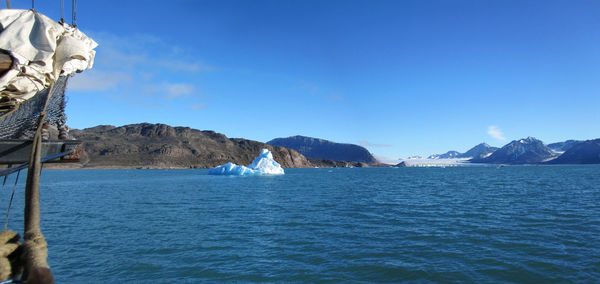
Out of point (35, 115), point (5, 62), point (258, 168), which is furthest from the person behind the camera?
point (258, 168)

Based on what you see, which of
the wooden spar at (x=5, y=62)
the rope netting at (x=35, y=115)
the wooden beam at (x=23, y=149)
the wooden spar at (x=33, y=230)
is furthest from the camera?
the rope netting at (x=35, y=115)

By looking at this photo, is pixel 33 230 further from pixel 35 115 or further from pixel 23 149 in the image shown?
pixel 35 115

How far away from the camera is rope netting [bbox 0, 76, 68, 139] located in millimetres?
8234

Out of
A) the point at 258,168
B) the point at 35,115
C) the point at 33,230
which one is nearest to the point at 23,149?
the point at 35,115

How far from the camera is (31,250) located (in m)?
4.57

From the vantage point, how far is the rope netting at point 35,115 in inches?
324

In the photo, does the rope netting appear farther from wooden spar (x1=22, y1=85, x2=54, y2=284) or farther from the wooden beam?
wooden spar (x1=22, y1=85, x2=54, y2=284)

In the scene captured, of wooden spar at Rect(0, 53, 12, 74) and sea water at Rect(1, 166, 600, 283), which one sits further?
sea water at Rect(1, 166, 600, 283)

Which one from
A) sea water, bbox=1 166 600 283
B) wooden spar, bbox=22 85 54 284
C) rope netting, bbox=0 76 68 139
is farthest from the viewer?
sea water, bbox=1 166 600 283

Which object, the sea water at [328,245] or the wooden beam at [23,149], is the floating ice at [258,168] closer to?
the sea water at [328,245]

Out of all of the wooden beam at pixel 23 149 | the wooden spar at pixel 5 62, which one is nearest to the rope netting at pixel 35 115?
the wooden beam at pixel 23 149

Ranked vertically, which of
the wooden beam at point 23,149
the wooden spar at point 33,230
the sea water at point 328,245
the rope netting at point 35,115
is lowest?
the sea water at point 328,245

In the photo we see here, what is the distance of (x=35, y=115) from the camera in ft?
27.2

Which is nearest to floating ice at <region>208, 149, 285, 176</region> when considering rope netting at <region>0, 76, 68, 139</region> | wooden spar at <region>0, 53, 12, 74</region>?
rope netting at <region>0, 76, 68, 139</region>
